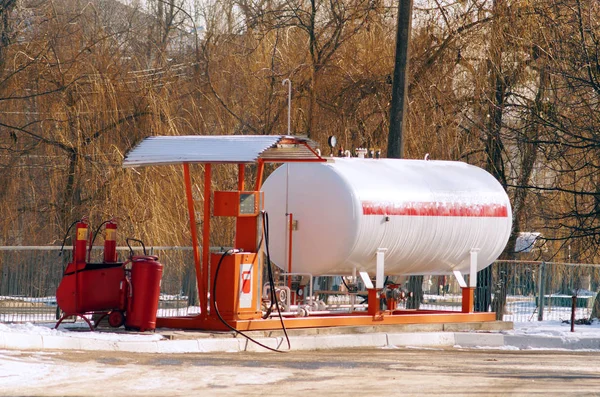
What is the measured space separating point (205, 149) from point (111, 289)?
2.65 m

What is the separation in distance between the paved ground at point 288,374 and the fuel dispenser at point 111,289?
5.40ft

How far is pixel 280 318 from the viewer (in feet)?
59.1

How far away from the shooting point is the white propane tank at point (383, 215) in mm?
19672

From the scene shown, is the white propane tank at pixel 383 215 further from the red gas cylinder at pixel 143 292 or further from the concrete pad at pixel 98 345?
the concrete pad at pixel 98 345

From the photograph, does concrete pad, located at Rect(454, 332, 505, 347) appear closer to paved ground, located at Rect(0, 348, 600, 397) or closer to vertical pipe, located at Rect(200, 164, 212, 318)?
paved ground, located at Rect(0, 348, 600, 397)

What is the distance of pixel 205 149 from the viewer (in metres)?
18.0

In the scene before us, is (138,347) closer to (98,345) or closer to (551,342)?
(98,345)

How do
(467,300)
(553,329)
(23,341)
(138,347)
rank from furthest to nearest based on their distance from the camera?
1. (553,329)
2. (467,300)
3. (138,347)
4. (23,341)

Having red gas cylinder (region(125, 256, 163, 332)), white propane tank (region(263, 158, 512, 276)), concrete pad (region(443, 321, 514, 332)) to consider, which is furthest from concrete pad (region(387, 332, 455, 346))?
red gas cylinder (region(125, 256, 163, 332))

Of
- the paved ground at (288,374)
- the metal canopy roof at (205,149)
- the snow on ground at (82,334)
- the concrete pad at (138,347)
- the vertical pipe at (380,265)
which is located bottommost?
the paved ground at (288,374)

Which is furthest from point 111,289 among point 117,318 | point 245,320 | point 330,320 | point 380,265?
point 380,265

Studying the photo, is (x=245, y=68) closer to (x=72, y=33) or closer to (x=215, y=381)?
(x=72, y=33)

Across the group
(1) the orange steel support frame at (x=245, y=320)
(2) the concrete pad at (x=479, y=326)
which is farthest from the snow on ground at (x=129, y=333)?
(1) the orange steel support frame at (x=245, y=320)

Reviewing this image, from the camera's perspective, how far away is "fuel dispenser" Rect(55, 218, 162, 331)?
17328 millimetres
